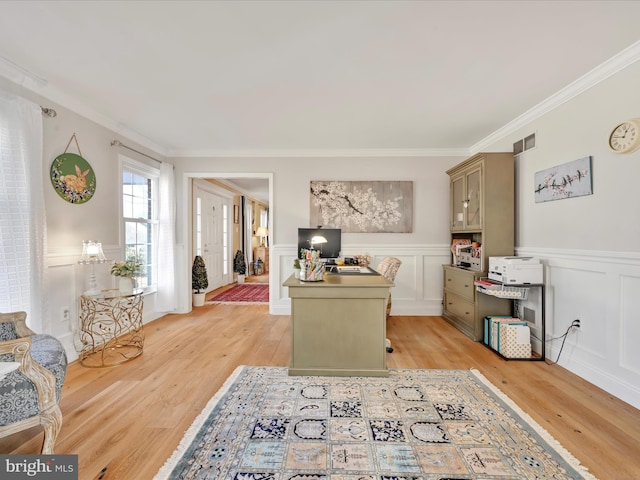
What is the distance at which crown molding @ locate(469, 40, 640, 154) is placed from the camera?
2020 millimetres

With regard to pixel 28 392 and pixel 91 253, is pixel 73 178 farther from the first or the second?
pixel 28 392

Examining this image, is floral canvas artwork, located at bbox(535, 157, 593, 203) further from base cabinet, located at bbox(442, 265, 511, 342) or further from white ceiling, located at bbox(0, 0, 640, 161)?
base cabinet, located at bbox(442, 265, 511, 342)

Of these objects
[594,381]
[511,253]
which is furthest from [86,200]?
[594,381]

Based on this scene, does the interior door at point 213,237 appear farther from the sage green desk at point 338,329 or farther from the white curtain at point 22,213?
the sage green desk at point 338,329

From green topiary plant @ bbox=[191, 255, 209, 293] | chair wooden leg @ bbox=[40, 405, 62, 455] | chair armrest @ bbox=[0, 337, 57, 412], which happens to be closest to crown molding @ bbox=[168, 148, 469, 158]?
green topiary plant @ bbox=[191, 255, 209, 293]

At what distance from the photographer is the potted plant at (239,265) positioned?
7.16m

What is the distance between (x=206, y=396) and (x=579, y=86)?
3.95 metres

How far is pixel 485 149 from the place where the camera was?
3.90 meters

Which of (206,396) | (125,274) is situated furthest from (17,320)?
(206,396)

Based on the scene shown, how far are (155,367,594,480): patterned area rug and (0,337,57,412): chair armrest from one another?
71cm

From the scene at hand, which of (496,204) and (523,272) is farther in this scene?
(496,204)

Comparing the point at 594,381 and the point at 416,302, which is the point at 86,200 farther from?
the point at 594,381

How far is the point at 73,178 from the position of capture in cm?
280

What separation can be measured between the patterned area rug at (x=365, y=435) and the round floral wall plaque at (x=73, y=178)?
2.39 metres
